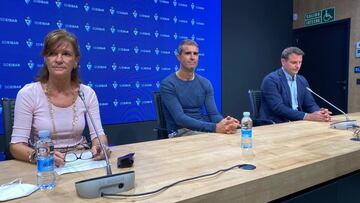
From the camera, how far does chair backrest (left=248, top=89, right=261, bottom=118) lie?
2.78 meters

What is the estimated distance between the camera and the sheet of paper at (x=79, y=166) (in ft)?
3.53

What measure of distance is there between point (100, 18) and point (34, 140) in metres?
2.15

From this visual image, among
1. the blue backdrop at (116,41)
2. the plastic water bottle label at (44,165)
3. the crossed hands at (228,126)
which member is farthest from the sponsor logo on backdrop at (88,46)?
the plastic water bottle label at (44,165)

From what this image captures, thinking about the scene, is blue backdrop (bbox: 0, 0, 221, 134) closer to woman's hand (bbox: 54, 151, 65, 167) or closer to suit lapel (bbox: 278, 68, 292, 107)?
suit lapel (bbox: 278, 68, 292, 107)

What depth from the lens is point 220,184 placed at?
915 mm

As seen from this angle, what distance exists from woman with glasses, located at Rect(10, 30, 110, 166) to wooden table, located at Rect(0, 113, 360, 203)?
0.73ft

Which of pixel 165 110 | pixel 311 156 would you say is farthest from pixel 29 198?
pixel 165 110

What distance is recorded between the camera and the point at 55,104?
1475 mm

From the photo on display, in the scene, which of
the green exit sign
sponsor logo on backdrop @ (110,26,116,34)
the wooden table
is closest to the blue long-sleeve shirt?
the wooden table

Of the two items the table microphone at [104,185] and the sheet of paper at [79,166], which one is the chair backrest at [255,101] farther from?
the table microphone at [104,185]

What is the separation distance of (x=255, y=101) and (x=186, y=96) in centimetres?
83

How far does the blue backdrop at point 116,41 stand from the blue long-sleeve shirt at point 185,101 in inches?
49.1

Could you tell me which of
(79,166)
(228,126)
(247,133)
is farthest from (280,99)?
(79,166)

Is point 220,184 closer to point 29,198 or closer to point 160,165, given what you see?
point 160,165
